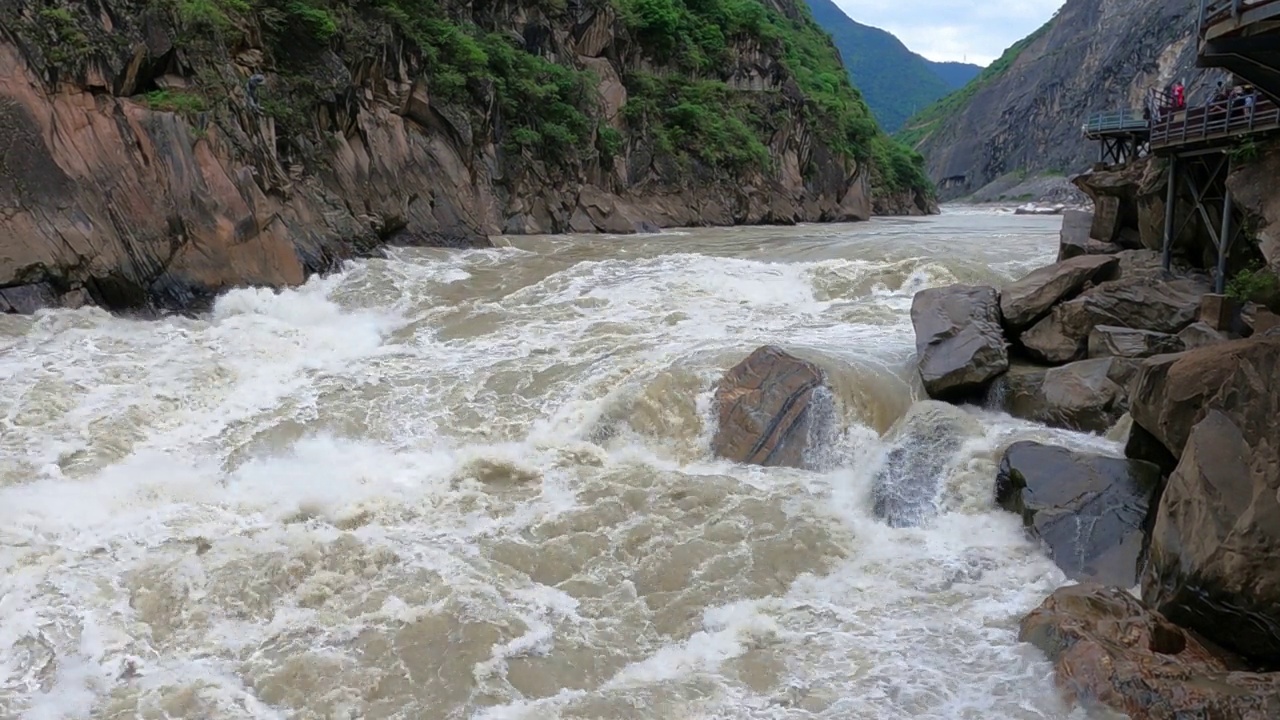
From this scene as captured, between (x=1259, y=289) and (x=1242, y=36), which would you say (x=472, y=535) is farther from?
(x=1259, y=289)

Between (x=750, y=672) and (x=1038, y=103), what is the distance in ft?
347

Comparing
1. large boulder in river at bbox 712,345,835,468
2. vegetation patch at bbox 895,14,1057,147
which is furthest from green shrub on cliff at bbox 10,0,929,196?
vegetation patch at bbox 895,14,1057,147

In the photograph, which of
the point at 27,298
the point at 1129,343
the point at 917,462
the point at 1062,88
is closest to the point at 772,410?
the point at 917,462

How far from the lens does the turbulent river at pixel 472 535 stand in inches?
274

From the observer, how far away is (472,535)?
9359mm

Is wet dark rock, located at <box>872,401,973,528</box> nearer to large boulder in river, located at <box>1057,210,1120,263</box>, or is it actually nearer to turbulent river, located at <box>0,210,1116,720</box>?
turbulent river, located at <box>0,210,1116,720</box>

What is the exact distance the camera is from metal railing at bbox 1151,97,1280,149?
1255 cm

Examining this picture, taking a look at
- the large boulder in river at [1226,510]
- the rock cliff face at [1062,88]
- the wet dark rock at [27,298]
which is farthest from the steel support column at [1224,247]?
the rock cliff face at [1062,88]

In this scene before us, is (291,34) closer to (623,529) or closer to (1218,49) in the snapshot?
(623,529)

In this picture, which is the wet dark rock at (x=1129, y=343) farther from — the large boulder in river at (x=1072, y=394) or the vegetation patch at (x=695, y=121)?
the vegetation patch at (x=695, y=121)

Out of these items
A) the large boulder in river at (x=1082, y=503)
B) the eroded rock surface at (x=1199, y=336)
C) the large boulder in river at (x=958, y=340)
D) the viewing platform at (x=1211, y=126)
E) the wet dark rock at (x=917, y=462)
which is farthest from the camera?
the viewing platform at (x=1211, y=126)

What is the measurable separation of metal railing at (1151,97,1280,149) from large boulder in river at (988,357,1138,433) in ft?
13.3

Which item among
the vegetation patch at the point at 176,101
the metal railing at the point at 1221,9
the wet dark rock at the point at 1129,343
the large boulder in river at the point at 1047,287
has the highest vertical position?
the vegetation patch at the point at 176,101

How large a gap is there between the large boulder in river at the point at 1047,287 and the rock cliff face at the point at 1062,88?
187 ft
